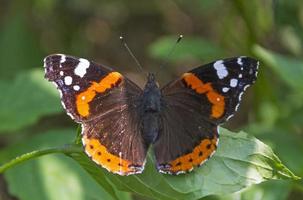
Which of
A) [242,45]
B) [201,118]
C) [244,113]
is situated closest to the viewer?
[201,118]

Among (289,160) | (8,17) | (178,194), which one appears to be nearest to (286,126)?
(289,160)

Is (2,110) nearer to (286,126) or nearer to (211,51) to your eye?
(211,51)

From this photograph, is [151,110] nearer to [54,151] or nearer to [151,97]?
[151,97]

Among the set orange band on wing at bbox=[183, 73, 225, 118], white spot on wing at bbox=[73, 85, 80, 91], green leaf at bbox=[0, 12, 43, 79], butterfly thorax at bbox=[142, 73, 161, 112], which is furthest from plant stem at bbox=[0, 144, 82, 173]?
green leaf at bbox=[0, 12, 43, 79]

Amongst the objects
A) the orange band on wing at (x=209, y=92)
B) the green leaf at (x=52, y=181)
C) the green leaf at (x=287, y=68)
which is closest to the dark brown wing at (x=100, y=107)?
the orange band on wing at (x=209, y=92)

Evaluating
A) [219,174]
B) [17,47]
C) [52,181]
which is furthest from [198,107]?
[17,47]

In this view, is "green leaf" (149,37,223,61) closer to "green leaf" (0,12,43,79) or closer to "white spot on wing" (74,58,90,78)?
"green leaf" (0,12,43,79)

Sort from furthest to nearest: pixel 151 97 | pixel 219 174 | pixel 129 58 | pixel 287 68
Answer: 1. pixel 129 58
2. pixel 287 68
3. pixel 151 97
4. pixel 219 174
